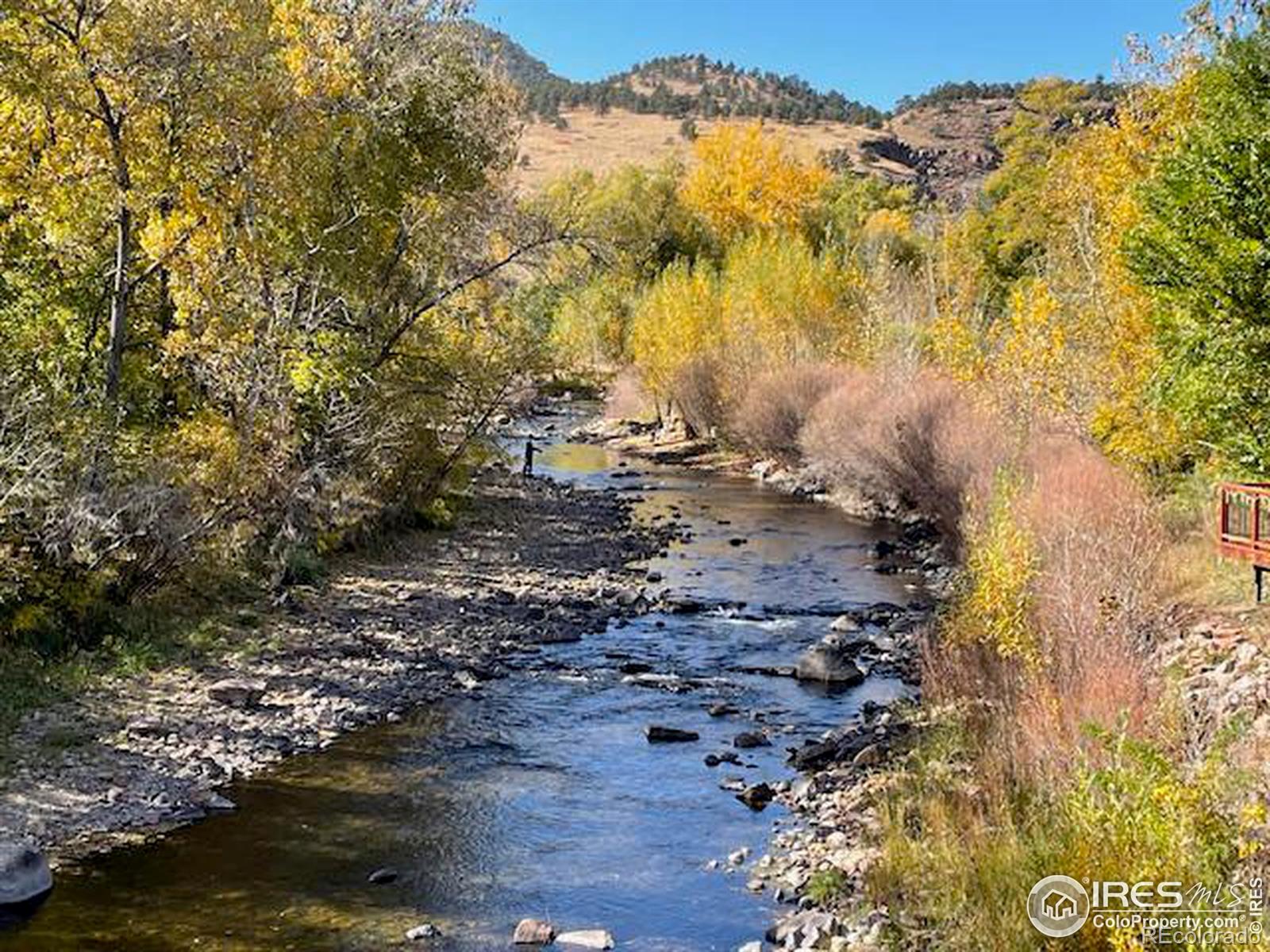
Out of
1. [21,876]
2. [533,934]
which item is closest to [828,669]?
[533,934]

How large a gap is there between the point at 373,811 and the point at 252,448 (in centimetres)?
865

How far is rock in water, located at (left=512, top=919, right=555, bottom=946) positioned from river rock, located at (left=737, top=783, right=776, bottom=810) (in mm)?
3744

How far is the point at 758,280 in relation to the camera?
46.7 m

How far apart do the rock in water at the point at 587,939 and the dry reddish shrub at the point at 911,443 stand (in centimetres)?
1435

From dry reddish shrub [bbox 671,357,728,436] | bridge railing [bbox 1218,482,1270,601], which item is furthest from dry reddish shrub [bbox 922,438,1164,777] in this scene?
dry reddish shrub [bbox 671,357,728,436]

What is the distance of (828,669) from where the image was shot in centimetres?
1884

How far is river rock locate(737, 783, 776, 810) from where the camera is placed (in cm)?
1388

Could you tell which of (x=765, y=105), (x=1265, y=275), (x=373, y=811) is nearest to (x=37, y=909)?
(x=373, y=811)

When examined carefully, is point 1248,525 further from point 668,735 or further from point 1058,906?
point 1058,906

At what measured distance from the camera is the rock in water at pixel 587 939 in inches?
416

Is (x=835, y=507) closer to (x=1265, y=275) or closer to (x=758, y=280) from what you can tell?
(x=758, y=280)

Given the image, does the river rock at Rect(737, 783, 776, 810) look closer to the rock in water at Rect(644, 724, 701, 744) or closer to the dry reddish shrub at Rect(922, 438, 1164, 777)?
the rock in water at Rect(644, 724, 701, 744)

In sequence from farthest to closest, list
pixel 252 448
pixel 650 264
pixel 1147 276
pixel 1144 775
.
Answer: pixel 650 264
pixel 252 448
pixel 1147 276
pixel 1144 775

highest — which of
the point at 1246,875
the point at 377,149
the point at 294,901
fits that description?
the point at 377,149
